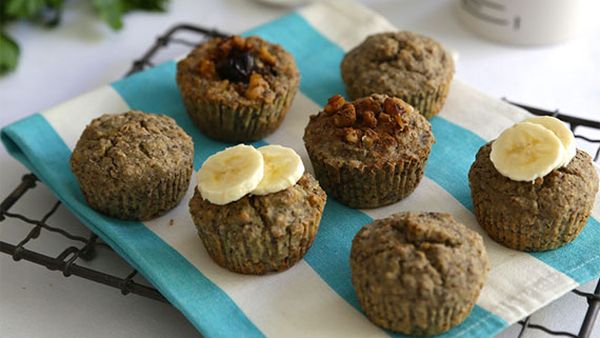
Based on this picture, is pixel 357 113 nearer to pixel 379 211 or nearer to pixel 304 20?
pixel 379 211

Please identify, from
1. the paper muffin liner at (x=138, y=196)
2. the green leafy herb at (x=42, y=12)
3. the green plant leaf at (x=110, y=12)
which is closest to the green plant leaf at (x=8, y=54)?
the green leafy herb at (x=42, y=12)

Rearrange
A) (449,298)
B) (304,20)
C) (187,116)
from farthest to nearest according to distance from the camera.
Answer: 1. (304,20)
2. (187,116)
3. (449,298)

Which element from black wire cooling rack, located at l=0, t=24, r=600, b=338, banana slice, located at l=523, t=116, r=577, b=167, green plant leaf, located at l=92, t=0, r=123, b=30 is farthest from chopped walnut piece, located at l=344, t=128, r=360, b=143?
green plant leaf, located at l=92, t=0, r=123, b=30

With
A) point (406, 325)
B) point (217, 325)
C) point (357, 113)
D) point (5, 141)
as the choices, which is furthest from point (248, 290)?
point (5, 141)

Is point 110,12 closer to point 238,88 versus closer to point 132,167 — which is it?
point 238,88

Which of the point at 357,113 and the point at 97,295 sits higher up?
the point at 357,113
